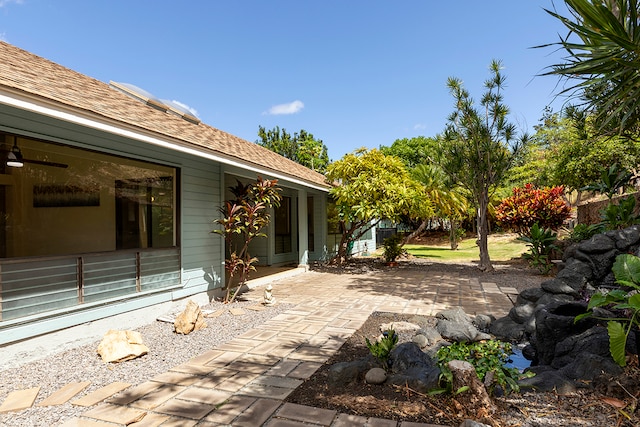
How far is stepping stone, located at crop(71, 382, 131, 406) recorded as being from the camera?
9.88ft

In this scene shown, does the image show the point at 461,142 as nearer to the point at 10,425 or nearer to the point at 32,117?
the point at 32,117

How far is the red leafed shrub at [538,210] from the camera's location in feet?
39.2

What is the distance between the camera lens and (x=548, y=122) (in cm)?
2420

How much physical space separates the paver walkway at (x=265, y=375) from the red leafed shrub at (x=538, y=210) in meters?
6.02

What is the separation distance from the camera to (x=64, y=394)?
3.18 meters

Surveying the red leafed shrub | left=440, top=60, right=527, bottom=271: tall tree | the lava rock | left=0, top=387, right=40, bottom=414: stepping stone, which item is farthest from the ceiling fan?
the red leafed shrub

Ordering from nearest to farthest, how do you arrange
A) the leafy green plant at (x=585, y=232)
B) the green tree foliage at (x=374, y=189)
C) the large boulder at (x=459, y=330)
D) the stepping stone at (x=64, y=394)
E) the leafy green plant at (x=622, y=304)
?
the leafy green plant at (x=622, y=304)
the stepping stone at (x=64, y=394)
the large boulder at (x=459, y=330)
the leafy green plant at (x=585, y=232)
the green tree foliage at (x=374, y=189)

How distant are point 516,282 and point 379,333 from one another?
5.97 m

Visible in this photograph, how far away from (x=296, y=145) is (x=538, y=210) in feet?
86.2

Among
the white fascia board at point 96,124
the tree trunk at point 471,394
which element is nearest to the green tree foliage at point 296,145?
the white fascia board at point 96,124

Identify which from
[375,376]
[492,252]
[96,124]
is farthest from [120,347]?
[492,252]

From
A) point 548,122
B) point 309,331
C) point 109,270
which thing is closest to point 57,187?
point 109,270

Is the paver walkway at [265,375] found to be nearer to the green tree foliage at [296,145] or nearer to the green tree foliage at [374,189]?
the green tree foliage at [374,189]

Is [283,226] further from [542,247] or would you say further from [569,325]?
[569,325]
